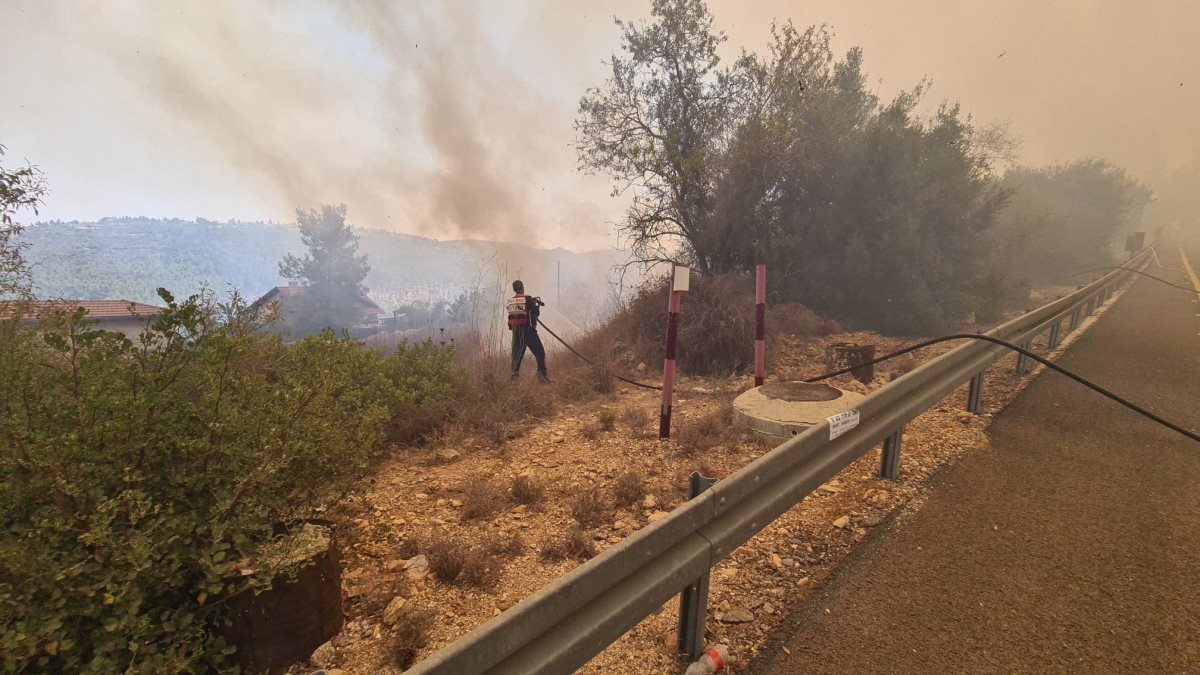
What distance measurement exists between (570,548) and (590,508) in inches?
17.2

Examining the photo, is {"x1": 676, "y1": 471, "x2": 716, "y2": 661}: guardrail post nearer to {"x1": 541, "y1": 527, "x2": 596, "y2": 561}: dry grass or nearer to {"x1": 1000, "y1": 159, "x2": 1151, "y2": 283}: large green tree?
{"x1": 541, "y1": 527, "x2": 596, "y2": 561}: dry grass

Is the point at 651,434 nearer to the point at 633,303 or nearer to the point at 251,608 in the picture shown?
the point at 251,608

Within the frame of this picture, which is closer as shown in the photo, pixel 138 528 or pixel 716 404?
pixel 138 528

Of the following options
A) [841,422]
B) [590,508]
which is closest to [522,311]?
[590,508]

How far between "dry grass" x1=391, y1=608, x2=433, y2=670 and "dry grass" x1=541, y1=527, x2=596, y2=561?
0.70 m

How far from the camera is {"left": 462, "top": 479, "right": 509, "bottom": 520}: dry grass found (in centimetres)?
310

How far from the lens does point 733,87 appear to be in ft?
34.7

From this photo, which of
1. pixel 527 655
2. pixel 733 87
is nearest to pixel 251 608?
pixel 527 655

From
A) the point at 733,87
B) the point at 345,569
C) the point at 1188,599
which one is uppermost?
the point at 733,87

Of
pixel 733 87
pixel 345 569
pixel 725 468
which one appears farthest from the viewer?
pixel 733 87

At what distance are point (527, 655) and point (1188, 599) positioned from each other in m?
2.80

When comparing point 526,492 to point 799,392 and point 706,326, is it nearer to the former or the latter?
point 799,392

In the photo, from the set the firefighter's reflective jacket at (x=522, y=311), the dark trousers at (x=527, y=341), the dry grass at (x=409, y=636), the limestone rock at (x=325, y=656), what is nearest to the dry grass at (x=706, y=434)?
the dry grass at (x=409, y=636)

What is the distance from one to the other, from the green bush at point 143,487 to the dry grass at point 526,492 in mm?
1196
